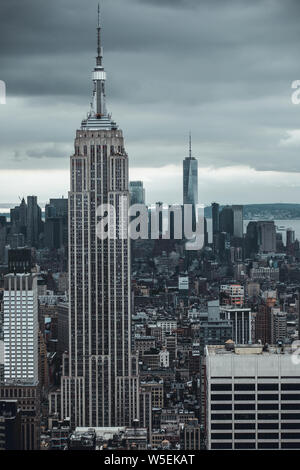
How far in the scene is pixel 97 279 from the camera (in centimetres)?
1562

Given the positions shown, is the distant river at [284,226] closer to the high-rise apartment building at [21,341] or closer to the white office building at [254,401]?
the high-rise apartment building at [21,341]

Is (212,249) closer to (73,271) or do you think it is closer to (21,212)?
(73,271)

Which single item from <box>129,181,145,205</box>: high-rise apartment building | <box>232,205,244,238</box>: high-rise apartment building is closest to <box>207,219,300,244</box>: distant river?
<box>232,205,244,238</box>: high-rise apartment building

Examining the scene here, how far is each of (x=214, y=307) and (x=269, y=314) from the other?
1.60m

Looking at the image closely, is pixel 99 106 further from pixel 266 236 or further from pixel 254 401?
pixel 254 401

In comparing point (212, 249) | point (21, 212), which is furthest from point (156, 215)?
point (212, 249)

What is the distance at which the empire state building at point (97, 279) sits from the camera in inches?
604

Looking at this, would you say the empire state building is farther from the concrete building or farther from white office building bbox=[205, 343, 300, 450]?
white office building bbox=[205, 343, 300, 450]

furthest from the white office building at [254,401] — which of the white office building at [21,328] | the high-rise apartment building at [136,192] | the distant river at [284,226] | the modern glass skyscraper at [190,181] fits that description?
the white office building at [21,328]

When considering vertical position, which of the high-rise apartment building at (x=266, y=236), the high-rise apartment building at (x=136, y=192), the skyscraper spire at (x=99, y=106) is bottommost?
the high-rise apartment building at (x=266, y=236)

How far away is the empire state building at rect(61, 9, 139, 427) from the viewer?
15336 mm

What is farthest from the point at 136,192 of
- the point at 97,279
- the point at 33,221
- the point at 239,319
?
the point at 239,319

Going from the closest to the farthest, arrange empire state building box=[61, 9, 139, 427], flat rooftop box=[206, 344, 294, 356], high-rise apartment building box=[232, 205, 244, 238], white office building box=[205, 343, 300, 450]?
white office building box=[205, 343, 300, 450], flat rooftop box=[206, 344, 294, 356], high-rise apartment building box=[232, 205, 244, 238], empire state building box=[61, 9, 139, 427]

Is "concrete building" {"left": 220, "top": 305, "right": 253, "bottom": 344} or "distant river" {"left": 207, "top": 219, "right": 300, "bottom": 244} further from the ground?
"distant river" {"left": 207, "top": 219, "right": 300, "bottom": 244}
